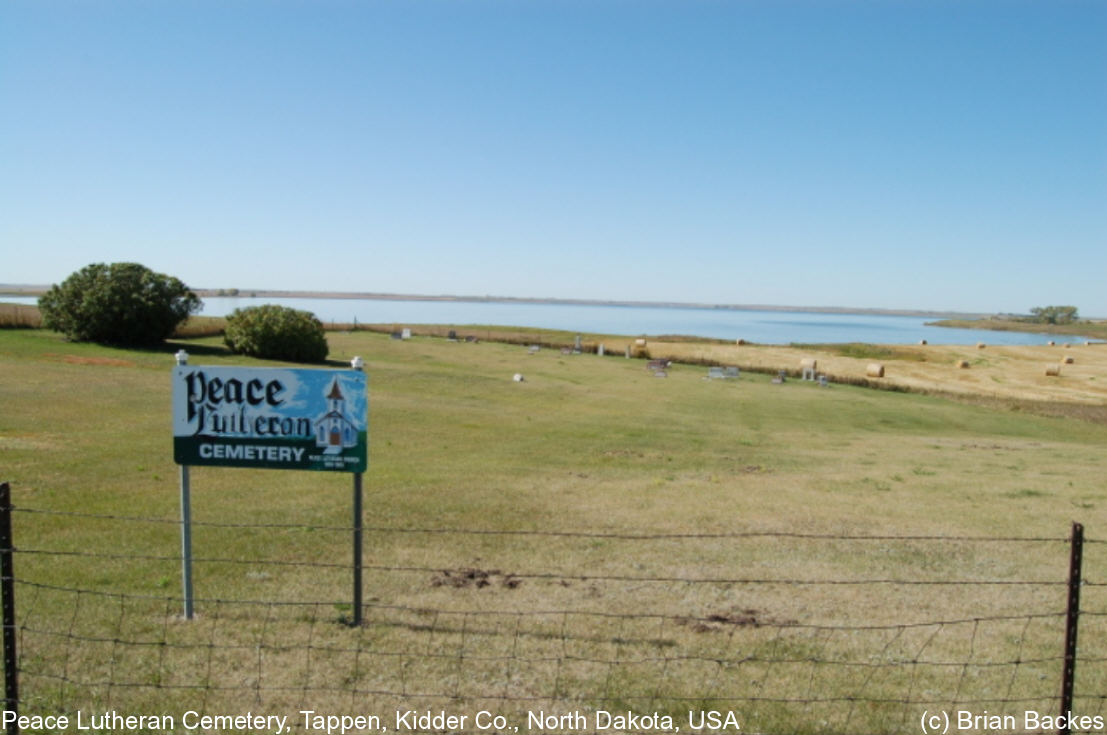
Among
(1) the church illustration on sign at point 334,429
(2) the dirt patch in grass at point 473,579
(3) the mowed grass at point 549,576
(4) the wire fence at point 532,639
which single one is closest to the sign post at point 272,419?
(1) the church illustration on sign at point 334,429

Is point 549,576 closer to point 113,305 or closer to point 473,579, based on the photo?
point 473,579

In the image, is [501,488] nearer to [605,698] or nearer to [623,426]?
[605,698]

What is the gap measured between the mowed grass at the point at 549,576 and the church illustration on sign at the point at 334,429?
114 centimetres

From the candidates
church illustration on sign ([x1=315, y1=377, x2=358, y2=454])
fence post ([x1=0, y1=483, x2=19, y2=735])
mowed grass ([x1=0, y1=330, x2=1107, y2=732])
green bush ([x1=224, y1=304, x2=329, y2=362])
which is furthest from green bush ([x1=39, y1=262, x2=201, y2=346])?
fence post ([x1=0, y1=483, x2=19, y2=735])

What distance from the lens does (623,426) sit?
2364 centimetres

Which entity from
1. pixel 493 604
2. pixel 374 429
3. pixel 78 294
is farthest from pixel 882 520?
pixel 78 294

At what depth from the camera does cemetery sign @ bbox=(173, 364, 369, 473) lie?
693 centimetres

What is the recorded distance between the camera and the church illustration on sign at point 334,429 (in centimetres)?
695

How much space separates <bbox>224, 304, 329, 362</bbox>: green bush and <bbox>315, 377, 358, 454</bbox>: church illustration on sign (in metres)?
30.4

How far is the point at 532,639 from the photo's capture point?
22.5ft

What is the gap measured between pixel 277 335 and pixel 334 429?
100 ft

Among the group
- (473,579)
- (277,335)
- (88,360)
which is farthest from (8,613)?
(277,335)

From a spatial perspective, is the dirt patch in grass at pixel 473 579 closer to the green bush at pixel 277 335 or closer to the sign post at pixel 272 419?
the sign post at pixel 272 419

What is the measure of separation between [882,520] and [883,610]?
4.67 meters
